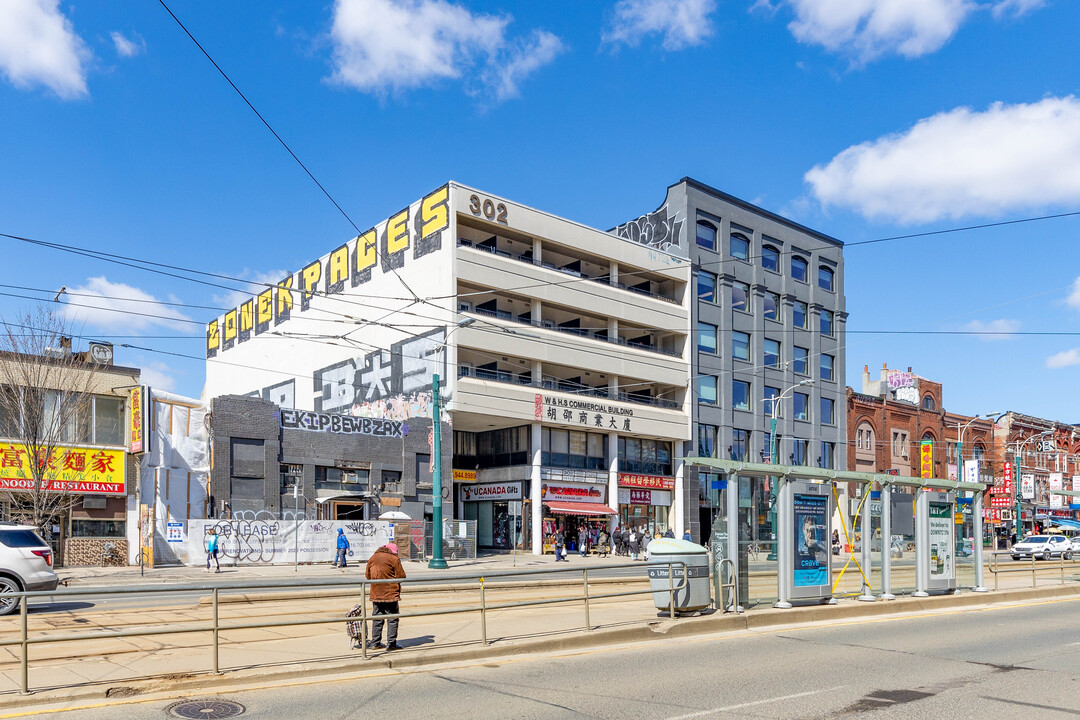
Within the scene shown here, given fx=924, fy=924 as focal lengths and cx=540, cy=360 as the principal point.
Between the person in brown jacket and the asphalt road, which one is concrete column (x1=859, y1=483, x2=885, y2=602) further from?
the person in brown jacket

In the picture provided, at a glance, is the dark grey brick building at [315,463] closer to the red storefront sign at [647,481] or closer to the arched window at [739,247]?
the red storefront sign at [647,481]

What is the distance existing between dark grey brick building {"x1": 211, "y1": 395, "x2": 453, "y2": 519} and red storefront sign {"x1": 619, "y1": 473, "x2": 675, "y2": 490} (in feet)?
39.5

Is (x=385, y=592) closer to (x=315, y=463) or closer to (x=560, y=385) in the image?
(x=315, y=463)

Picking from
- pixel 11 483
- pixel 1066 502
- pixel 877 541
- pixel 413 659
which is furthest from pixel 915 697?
pixel 1066 502

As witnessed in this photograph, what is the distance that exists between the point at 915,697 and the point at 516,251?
44.2m

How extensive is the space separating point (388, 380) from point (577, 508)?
12566 mm

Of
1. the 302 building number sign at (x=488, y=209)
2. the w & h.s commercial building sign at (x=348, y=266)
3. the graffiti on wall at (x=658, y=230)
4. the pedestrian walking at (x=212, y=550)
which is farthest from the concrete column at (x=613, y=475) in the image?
the pedestrian walking at (x=212, y=550)

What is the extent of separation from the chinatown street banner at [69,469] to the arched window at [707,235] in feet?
122

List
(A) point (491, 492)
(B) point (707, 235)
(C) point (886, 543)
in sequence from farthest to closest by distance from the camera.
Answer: (B) point (707, 235)
(A) point (491, 492)
(C) point (886, 543)

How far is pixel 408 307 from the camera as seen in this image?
4834cm

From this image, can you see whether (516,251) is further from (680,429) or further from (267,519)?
(267,519)

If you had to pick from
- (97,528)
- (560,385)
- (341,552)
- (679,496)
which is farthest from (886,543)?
(679,496)

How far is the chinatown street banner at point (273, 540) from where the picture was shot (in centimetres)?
3525

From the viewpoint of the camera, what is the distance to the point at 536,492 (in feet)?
161
